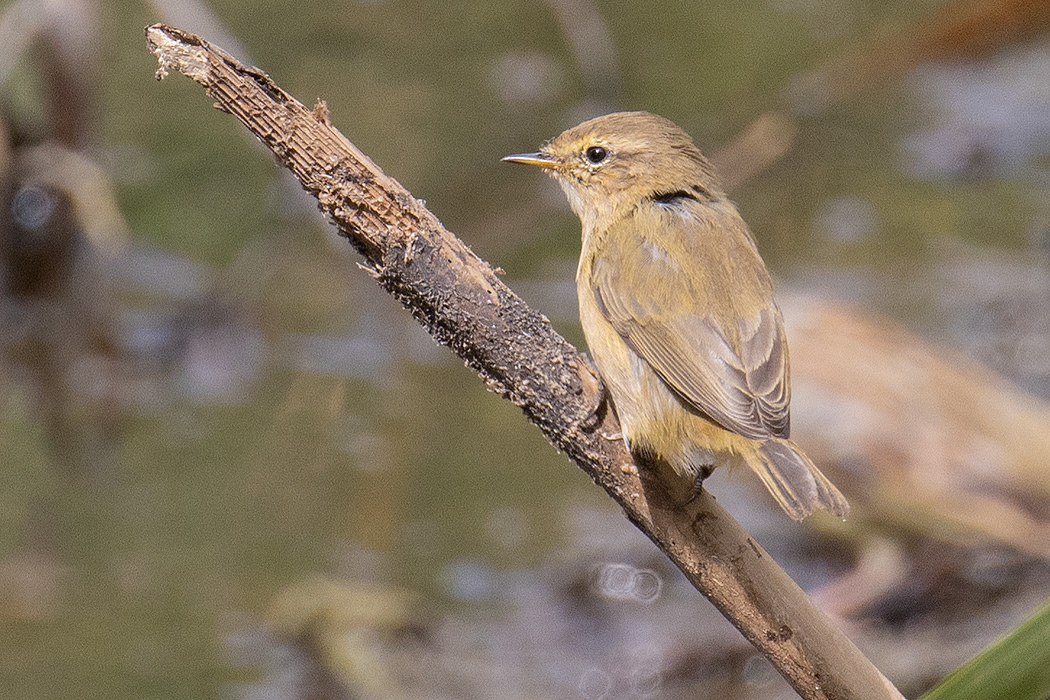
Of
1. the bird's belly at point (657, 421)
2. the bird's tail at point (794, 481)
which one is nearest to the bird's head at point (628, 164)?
the bird's belly at point (657, 421)

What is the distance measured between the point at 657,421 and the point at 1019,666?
1.02m

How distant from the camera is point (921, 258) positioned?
24.2ft

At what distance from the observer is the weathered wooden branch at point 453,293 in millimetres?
2832

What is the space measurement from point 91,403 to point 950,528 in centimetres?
379

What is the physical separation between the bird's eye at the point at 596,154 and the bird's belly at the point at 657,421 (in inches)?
32.4

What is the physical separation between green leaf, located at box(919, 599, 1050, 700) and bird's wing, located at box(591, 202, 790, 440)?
2.44 ft

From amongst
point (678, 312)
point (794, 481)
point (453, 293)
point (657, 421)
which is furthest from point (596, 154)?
point (794, 481)

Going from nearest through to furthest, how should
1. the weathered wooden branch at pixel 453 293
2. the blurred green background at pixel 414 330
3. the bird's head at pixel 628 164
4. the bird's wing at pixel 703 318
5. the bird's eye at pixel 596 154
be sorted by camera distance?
the weathered wooden branch at pixel 453 293
the bird's wing at pixel 703 318
the bird's head at pixel 628 164
the bird's eye at pixel 596 154
the blurred green background at pixel 414 330

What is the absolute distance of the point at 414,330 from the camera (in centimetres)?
675

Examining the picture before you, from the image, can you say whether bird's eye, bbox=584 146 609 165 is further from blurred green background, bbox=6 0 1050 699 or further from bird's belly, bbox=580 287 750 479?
blurred green background, bbox=6 0 1050 699

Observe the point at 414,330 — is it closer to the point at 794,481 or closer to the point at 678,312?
the point at 678,312

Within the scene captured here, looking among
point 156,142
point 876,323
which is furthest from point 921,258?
point 156,142

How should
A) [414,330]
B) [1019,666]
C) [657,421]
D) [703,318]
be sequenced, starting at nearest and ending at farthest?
1. [1019,666]
2. [657,421]
3. [703,318]
4. [414,330]

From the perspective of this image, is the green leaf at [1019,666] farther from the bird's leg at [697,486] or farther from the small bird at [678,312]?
the bird's leg at [697,486]
